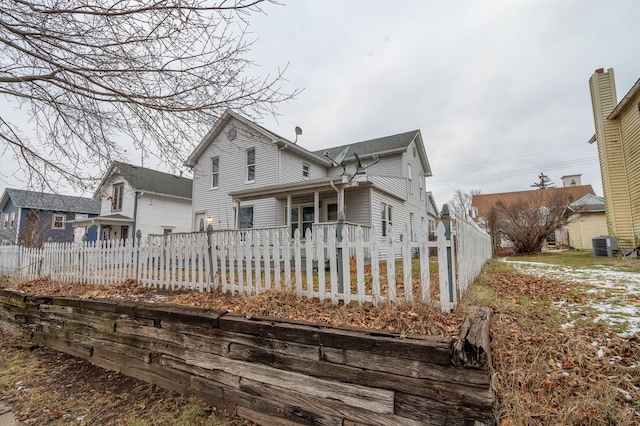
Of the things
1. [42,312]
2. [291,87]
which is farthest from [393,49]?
[42,312]

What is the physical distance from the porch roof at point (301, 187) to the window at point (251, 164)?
1.96 meters

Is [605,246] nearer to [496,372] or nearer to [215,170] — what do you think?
[496,372]

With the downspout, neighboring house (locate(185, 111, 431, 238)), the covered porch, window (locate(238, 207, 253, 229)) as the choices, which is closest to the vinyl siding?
neighboring house (locate(185, 111, 431, 238))

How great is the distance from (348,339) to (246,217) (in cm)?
1242

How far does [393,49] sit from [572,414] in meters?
10.5

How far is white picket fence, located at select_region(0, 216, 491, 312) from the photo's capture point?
2934mm

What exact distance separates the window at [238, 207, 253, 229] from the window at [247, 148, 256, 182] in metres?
1.46

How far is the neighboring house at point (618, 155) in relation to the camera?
10078 millimetres

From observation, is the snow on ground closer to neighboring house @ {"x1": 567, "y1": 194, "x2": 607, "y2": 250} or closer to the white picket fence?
the white picket fence

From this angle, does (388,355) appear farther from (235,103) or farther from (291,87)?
(235,103)

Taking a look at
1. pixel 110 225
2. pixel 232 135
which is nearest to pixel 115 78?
pixel 232 135

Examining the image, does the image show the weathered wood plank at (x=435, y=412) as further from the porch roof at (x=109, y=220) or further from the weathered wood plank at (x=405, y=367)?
the porch roof at (x=109, y=220)

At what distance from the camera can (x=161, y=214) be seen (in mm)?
19297

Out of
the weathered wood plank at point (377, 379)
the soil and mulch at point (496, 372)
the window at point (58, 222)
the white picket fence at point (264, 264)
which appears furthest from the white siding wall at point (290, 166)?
the weathered wood plank at point (377, 379)
